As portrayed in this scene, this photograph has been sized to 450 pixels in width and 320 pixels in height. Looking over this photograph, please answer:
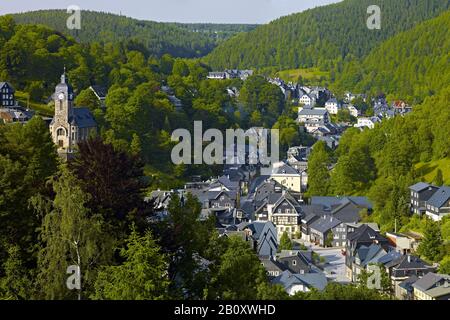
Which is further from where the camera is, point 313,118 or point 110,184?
point 313,118

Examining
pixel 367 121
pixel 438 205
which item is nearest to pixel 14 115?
pixel 438 205

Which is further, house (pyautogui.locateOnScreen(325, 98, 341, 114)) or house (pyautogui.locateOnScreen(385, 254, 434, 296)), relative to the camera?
house (pyautogui.locateOnScreen(325, 98, 341, 114))

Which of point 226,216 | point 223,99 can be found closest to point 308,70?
point 223,99

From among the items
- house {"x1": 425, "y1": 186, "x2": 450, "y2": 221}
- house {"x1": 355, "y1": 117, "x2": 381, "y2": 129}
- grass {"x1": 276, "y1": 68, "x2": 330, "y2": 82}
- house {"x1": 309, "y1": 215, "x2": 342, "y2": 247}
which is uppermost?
grass {"x1": 276, "y1": 68, "x2": 330, "y2": 82}

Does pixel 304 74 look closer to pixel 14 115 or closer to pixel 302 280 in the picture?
pixel 14 115

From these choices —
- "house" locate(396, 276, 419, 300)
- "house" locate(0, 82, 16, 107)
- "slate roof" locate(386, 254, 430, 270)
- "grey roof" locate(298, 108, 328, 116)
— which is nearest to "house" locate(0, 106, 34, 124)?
"house" locate(0, 82, 16, 107)

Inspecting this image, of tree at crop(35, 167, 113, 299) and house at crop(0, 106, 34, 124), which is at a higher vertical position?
house at crop(0, 106, 34, 124)

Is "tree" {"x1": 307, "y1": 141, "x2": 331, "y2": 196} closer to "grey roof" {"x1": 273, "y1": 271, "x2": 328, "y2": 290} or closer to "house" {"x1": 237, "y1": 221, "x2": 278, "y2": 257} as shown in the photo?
"house" {"x1": 237, "y1": 221, "x2": 278, "y2": 257}

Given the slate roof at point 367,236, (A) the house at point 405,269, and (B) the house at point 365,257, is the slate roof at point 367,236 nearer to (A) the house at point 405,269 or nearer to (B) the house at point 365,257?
(B) the house at point 365,257
